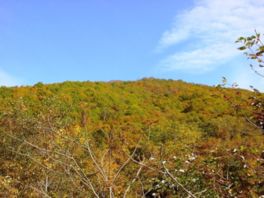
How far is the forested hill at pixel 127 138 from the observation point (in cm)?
520

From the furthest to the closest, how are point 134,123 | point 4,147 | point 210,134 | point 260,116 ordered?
point 134,123, point 210,134, point 4,147, point 260,116

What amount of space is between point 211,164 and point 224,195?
36.3 inches

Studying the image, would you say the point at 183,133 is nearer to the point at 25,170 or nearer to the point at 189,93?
the point at 25,170

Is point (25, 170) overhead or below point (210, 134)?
below

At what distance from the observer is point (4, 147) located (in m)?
14.4

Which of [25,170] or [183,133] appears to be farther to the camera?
[183,133]

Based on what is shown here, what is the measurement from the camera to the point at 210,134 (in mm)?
31562

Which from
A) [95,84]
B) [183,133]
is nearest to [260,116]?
[183,133]

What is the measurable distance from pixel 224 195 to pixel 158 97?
135 feet

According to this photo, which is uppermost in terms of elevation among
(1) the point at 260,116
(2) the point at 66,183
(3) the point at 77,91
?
(3) the point at 77,91

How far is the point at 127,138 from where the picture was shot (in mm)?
26391

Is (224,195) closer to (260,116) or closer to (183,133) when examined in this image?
(260,116)

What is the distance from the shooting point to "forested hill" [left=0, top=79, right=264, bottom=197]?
17.0 ft

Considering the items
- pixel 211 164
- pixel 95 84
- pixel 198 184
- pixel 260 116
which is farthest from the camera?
pixel 95 84
